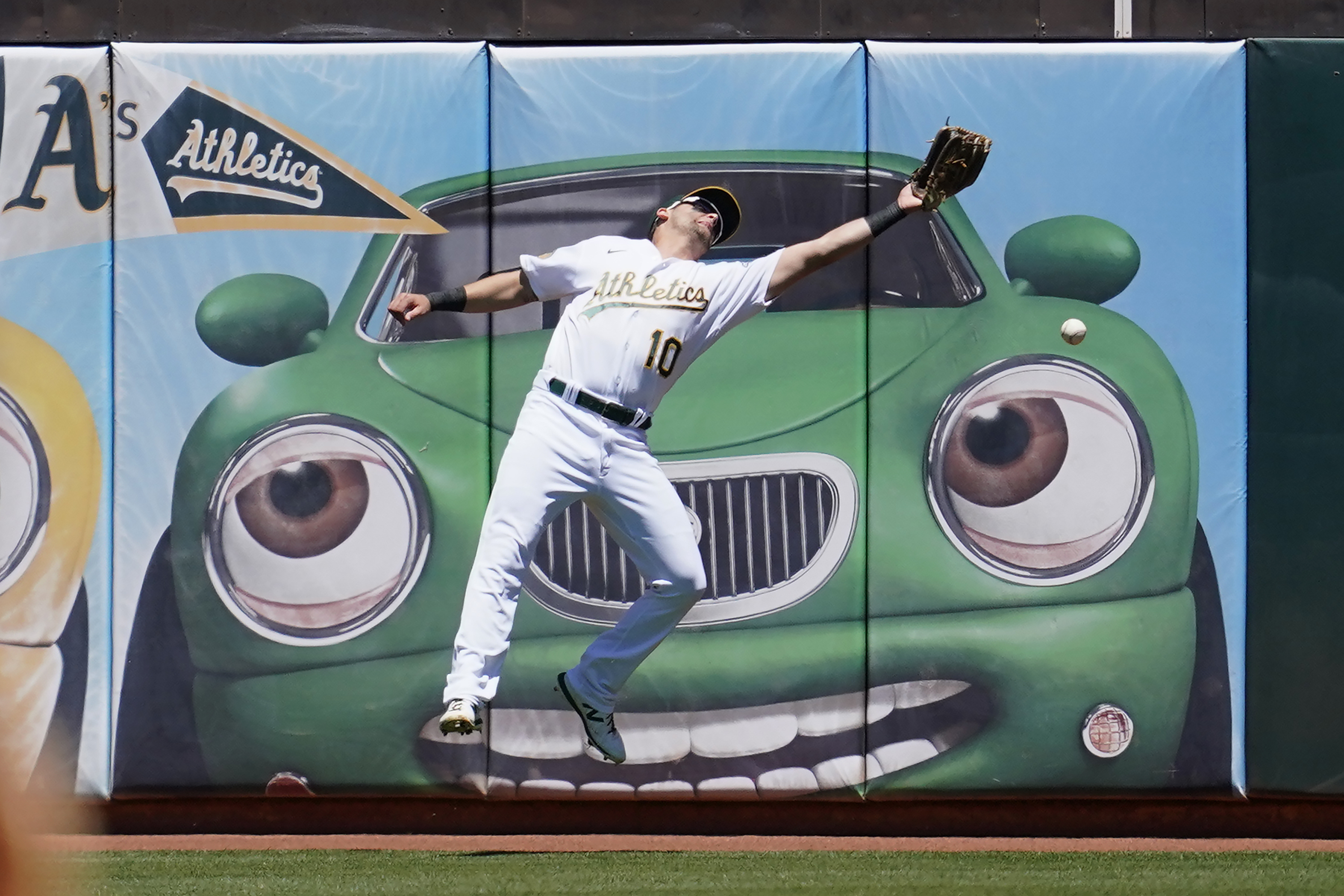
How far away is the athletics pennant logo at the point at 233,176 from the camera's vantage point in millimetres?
5984

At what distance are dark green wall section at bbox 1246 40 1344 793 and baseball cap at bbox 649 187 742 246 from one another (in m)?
2.26

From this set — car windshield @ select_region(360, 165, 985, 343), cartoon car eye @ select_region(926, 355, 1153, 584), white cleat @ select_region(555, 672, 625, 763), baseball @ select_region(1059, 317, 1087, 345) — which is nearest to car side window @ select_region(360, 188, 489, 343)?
car windshield @ select_region(360, 165, 985, 343)

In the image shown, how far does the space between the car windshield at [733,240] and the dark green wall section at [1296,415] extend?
130 cm

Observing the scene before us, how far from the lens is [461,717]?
4.33 meters

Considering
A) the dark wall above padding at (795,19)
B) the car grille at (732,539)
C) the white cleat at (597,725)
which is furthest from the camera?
the dark wall above padding at (795,19)

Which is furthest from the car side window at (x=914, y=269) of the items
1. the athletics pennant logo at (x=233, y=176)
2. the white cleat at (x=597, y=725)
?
the white cleat at (x=597, y=725)

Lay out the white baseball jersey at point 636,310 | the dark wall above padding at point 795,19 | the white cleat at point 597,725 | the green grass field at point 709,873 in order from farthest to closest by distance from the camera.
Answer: the dark wall above padding at point 795,19
the white cleat at point 597,725
the green grass field at point 709,873
the white baseball jersey at point 636,310

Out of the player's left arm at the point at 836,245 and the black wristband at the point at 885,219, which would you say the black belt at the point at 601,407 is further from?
the black wristband at the point at 885,219

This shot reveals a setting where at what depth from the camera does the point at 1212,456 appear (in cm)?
598

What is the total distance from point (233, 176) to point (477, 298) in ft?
5.55

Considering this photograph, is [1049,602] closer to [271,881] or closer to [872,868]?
[872,868]

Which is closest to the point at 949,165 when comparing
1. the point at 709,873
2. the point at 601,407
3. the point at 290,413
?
the point at 601,407

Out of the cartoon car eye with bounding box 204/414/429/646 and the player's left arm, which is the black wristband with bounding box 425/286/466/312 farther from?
the cartoon car eye with bounding box 204/414/429/646

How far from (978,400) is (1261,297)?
4.22ft
